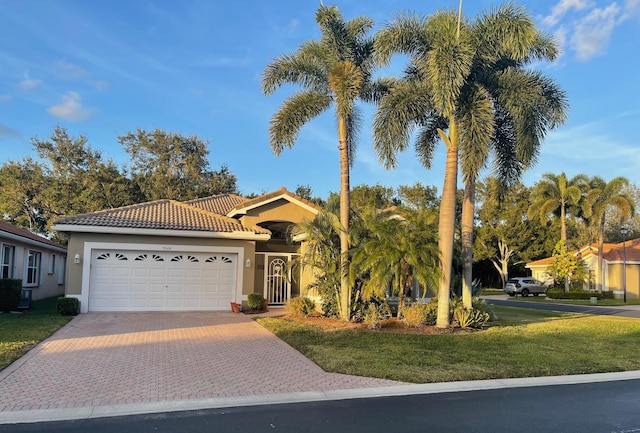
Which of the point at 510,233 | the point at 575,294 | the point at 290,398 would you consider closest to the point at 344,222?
the point at 290,398

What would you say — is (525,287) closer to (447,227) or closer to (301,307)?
(301,307)

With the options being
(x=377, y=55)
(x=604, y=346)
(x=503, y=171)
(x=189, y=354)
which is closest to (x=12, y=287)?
(x=189, y=354)

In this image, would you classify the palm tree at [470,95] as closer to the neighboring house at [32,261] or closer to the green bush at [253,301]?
the green bush at [253,301]

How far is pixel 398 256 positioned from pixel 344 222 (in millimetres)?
2271

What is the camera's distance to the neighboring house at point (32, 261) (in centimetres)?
1855

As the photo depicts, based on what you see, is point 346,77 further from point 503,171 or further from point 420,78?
point 503,171

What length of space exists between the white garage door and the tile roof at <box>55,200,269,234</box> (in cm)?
105

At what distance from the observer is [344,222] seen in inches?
590

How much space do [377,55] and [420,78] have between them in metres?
1.62

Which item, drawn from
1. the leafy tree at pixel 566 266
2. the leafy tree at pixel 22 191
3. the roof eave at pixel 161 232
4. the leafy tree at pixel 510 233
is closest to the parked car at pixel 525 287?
the leafy tree at pixel 566 266

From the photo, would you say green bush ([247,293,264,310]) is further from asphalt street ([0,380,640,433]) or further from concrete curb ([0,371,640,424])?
asphalt street ([0,380,640,433])

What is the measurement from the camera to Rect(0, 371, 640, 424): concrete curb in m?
5.88

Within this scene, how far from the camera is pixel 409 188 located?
48.6m

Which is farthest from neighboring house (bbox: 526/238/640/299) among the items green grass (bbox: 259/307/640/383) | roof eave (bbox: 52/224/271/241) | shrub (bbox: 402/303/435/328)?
roof eave (bbox: 52/224/271/241)
